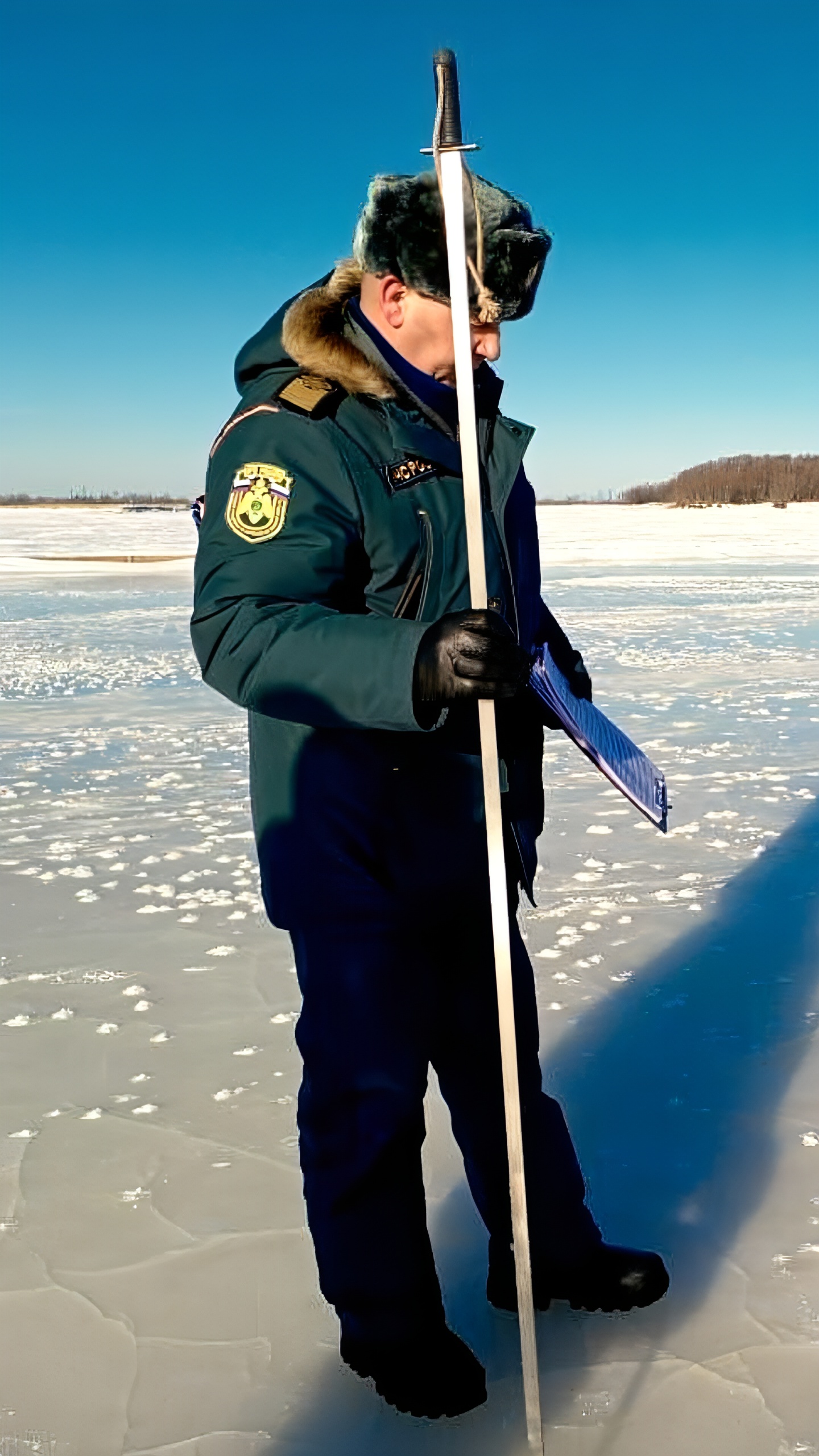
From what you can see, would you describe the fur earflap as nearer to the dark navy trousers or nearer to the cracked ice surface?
the dark navy trousers

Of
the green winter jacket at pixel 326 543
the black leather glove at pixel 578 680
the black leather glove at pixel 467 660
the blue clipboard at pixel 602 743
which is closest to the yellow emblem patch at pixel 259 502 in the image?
the green winter jacket at pixel 326 543

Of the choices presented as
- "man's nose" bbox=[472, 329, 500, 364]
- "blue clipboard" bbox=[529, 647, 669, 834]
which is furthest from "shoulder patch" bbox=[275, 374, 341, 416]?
"blue clipboard" bbox=[529, 647, 669, 834]

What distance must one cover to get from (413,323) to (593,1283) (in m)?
1.61

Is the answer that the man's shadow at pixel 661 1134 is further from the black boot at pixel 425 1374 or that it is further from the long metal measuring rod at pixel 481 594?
the long metal measuring rod at pixel 481 594

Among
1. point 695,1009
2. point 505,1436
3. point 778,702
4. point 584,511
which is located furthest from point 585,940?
point 584,511

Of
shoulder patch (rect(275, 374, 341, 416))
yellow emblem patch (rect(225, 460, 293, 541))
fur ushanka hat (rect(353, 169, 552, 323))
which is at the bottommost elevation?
yellow emblem patch (rect(225, 460, 293, 541))

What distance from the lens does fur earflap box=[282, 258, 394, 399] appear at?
6.11 ft

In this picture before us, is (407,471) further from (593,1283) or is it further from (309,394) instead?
(593,1283)

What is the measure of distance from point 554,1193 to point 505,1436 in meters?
0.37

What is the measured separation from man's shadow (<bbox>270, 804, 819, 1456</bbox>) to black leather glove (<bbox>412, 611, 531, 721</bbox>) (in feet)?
3.82

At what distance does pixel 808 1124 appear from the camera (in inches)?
113

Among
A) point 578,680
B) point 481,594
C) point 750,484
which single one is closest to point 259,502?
point 481,594

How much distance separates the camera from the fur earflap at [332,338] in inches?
73.3

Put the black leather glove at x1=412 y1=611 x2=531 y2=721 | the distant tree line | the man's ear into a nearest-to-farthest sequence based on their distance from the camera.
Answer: the black leather glove at x1=412 y1=611 x2=531 y2=721, the man's ear, the distant tree line
